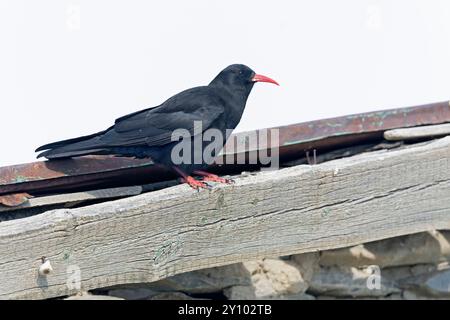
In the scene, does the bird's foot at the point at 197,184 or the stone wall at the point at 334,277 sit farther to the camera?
the stone wall at the point at 334,277

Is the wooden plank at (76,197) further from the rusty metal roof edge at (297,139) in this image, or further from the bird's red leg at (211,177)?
the bird's red leg at (211,177)

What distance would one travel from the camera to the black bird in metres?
5.08

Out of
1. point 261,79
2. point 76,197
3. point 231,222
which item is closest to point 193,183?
point 231,222

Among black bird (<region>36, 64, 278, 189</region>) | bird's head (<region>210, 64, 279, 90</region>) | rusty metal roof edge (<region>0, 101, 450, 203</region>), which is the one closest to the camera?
rusty metal roof edge (<region>0, 101, 450, 203</region>)

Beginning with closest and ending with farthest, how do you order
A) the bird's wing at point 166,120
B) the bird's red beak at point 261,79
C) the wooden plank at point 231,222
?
the wooden plank at point 231,222 < the bird's wing at point 166,120 < the bird's red beak at point 261,79

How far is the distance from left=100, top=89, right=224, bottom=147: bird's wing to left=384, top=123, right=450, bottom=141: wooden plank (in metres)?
1.16

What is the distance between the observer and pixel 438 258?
5051 millimetres

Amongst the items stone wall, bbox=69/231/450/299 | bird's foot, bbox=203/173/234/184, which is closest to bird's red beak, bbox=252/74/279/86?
bird's foot, bbox=203/173/234/184

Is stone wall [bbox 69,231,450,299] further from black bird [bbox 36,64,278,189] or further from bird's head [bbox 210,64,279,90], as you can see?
bird's head [bbox 210,64,279,90]

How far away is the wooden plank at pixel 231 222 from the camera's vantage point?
3916 millimetres

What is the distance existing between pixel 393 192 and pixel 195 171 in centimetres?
118

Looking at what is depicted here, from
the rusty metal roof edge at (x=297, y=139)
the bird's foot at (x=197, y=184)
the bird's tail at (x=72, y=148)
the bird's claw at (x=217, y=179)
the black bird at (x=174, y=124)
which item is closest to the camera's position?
the bird's foot at (x=197, y=184)

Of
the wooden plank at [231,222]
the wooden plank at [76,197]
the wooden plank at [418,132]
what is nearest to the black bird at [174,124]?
the wooden plank at [76,197]

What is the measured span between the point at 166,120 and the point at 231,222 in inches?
57.5
